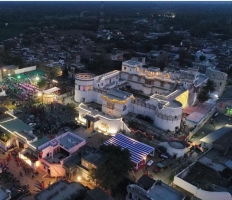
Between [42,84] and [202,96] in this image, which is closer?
[202,96]

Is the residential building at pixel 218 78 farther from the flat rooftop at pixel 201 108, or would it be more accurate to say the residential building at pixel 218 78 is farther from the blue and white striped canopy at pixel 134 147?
the blue and white striped canopy at pixel 134 147

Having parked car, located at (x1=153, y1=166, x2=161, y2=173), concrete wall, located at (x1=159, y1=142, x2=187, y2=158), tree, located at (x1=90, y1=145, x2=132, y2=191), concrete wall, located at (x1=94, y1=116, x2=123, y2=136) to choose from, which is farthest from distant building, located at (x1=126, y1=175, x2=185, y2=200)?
concrete wall, located at (x1=94, y1=116, x2=123, y2=136)

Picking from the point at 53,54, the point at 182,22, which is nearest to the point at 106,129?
the point at 53,54

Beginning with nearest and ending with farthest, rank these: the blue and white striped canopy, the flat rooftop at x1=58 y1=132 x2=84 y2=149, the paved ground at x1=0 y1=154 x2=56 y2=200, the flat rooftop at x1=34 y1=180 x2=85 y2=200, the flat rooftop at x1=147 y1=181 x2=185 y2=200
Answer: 1. the flat rooftop at x1=147 y1=181 x2=185 y2=200
2. the flat rooftop at x1=34 y1=180 x2=85 y2=200
3. the paved ground at x1=0 y1=154 x2=56 y2=200
4. the blue and white striped canopy
5. the flat rooftop at x1=58 y1=132 x2=84 y2=149

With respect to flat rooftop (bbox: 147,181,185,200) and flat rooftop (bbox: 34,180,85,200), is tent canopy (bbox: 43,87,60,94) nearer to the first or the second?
flat rooftop (bbox: 34,180,85,200)

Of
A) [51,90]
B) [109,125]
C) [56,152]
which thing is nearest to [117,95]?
[109,125]

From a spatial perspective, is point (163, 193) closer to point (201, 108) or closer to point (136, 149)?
point (136, 149)
